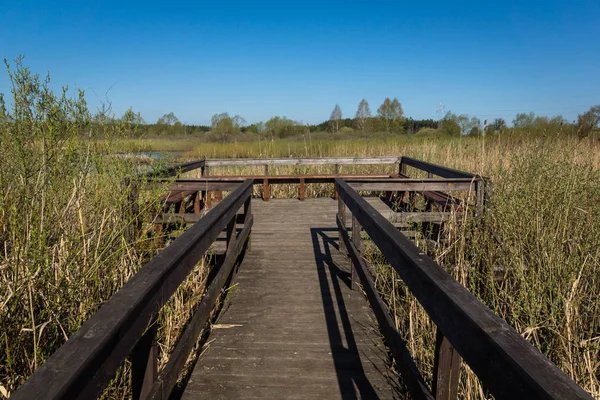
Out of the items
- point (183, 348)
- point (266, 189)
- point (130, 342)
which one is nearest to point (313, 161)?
point (266, 189)

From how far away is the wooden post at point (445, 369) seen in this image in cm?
148

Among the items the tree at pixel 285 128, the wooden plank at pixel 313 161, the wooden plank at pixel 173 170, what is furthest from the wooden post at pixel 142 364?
the tree at pixel 285 128

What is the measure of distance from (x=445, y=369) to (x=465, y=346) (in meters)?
0.47

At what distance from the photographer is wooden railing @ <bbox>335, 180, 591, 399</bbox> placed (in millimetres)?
839

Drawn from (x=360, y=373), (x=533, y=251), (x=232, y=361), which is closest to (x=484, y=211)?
(x=533, y=251)

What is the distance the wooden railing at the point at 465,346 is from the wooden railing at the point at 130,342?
951 mm

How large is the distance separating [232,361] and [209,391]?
32 cm

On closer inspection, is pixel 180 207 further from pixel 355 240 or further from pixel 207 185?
pixel 355 240

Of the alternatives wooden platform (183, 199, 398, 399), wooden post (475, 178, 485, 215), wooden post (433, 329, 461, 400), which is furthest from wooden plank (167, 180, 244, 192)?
wooden post (433, 329, 461, 400)

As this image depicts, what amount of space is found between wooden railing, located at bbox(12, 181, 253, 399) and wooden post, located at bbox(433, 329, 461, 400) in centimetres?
104

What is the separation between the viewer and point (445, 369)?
1.51 meters

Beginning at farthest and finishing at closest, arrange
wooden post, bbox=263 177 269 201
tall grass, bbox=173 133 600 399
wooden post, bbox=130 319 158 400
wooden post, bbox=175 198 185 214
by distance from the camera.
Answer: wooden post, bbox=263 177 269 201
wooden post, bbox=175 198 185 214
tall grass, bbox=173 133 600 399
wooden post, bbox=130 319 158 400

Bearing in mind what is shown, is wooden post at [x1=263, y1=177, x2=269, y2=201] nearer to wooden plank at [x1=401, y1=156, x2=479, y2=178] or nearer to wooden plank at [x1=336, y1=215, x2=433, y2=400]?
wooden plank at [x1=401, y1=156, x2=479, y2=178]

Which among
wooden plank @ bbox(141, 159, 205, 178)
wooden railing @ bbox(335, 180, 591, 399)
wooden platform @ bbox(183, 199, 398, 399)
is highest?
wooden plank @ bbox(141, 159, 205, 178)
